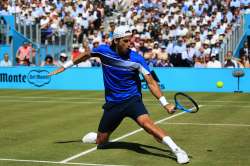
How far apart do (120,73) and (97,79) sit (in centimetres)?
1549

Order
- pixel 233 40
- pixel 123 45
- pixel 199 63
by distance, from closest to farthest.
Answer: pixel 123 45 < pixel 199 63 < pixel 233 40

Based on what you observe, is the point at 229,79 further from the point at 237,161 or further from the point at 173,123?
the point at 237,161

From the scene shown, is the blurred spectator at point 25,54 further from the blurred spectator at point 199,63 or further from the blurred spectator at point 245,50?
the blurred spectator at point 245,50

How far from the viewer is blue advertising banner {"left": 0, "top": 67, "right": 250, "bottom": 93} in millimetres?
23594

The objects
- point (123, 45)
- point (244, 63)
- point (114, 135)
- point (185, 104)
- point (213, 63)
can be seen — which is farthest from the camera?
point (244, 63)

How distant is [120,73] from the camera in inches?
375

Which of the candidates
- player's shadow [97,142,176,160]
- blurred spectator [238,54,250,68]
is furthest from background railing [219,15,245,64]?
player's shadow [97,142,176,160]

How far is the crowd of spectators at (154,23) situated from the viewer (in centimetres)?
2692

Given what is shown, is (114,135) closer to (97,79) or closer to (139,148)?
(139,148)

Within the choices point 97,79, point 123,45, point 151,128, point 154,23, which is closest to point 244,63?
point 97,79

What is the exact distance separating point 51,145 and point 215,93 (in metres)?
13.5

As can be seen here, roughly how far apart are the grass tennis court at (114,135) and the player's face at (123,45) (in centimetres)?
174

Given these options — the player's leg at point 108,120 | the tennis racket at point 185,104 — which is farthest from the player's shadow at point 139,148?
the tennis racket at point 185,104

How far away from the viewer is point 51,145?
10547 millimetres
